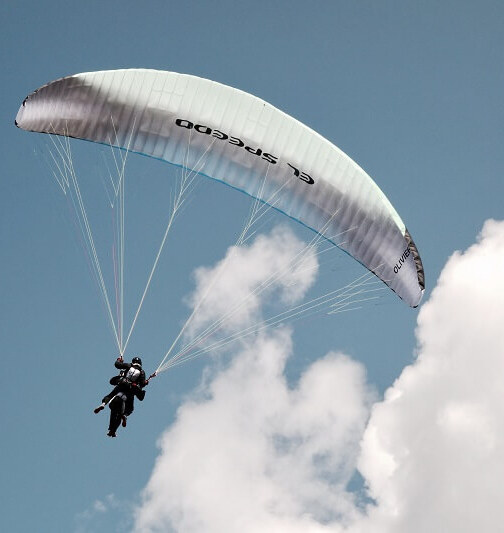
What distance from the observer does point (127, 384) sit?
1642cm

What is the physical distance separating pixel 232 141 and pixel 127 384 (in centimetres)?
619

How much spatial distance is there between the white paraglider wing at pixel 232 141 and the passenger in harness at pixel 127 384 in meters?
5.16

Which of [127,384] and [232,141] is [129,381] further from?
[232,141]

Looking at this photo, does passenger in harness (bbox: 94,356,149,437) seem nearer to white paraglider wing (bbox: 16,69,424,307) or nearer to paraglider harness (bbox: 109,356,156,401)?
paraglider harness (bbox: 109,356,156,401)

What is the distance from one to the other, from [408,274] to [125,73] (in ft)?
27.2

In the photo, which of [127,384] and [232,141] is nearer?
[127,384]

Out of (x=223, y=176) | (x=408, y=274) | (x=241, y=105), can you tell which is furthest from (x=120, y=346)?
(x=408, y=274)

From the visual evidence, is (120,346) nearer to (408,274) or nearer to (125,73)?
(125,73)

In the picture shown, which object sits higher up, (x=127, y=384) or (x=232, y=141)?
(x=232, y=141)

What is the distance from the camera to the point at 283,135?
61.6ft

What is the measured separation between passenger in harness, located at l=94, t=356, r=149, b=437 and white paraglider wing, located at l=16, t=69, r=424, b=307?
5157 millimetres

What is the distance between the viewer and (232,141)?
18859 millimetres

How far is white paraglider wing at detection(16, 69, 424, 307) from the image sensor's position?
18.3m

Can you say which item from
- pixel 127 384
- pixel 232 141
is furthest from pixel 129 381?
pixel 232 141
